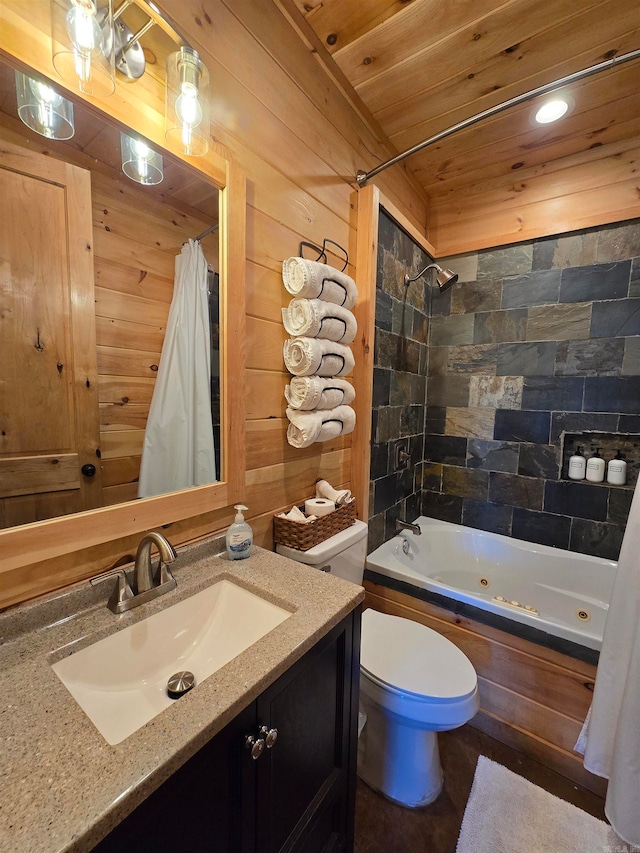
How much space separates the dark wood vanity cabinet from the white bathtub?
878mm

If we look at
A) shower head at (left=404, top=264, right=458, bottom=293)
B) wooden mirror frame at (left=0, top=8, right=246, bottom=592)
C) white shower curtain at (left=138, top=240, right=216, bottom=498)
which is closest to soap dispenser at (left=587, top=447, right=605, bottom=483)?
shower head at (left=404, top=264, right=458, bottom=293)

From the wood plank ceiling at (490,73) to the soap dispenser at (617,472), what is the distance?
1.54 m

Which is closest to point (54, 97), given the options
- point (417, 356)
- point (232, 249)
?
point (232, 249)

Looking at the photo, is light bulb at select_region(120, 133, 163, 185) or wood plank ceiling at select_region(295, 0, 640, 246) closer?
light bulb at select_region(120, 133, 163, 185)

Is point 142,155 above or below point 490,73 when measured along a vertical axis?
below

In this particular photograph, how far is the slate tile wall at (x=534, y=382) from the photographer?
197 cm

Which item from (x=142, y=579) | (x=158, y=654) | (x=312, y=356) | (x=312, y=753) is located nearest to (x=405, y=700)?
(x=312, y=753)

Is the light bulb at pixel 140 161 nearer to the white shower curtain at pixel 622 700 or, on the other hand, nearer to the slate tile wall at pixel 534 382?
the white shower curtain at pixel 622 700

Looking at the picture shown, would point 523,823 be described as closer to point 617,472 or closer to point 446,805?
point 446,805

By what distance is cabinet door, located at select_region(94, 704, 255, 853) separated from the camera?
1.66ft

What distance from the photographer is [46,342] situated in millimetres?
771

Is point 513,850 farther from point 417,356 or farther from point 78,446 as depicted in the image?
point 417,356

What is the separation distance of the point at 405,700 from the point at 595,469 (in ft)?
5.50

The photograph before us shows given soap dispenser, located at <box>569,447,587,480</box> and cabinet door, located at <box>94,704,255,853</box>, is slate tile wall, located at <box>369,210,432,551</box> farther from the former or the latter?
cabinet door, located at <box>94,704,255,853</box>
